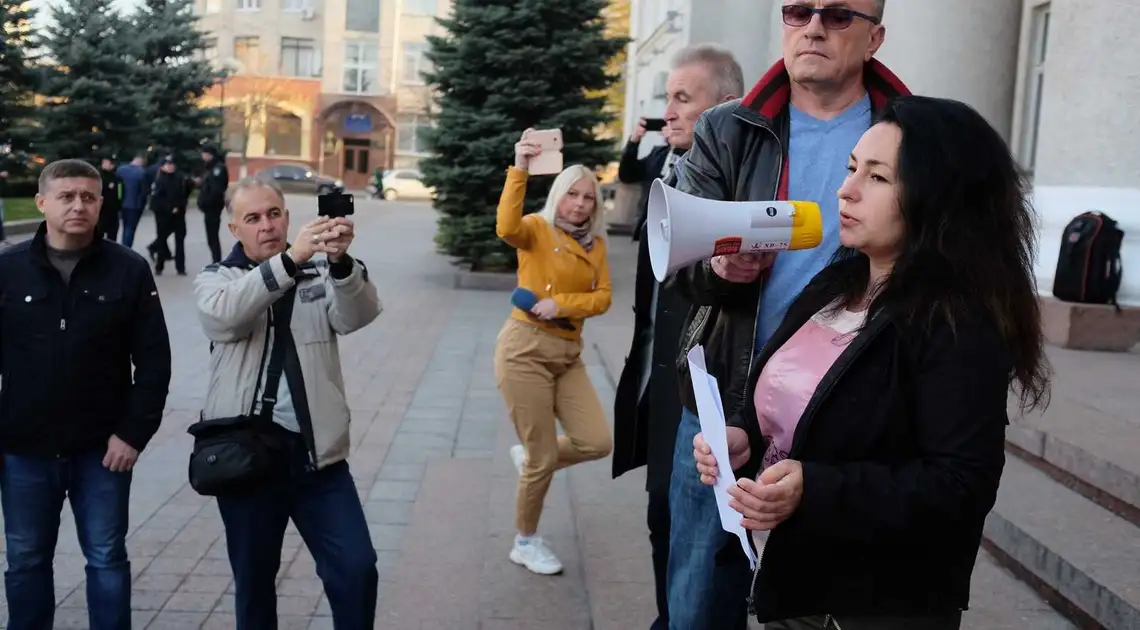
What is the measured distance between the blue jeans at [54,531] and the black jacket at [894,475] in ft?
8.23

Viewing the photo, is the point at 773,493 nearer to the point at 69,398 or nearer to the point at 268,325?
the point at 268,325

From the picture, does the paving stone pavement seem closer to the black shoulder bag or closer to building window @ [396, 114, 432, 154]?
the black shoulder bag

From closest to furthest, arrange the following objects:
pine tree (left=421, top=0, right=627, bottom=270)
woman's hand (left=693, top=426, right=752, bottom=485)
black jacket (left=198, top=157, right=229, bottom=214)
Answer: woman's hand (left=693, top=426, right=752, bottom=485), pine tree (left=421, top=0, right=627, bottom=270), black jacket (left=198, top=157, right=229, bottom=214)

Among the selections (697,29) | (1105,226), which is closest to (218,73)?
(697,29)

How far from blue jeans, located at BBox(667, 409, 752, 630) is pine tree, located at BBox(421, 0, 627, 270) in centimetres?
1278

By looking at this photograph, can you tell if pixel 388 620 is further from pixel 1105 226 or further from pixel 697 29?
pixel 697 29

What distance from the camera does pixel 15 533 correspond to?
11.9ft

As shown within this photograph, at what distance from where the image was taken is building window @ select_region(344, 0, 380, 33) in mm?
55656

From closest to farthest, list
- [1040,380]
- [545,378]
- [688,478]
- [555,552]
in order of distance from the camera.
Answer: [1040,380] < [688,478] < [545,378] < [555,552]

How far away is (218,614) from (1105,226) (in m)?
6.64

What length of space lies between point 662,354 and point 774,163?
1.01 metres

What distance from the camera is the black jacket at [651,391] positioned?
11.0 ft

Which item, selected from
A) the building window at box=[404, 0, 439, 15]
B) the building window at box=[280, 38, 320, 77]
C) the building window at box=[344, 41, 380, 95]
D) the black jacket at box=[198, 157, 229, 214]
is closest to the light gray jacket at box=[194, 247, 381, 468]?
the black jacket at box=[198, 157, 229, 214]

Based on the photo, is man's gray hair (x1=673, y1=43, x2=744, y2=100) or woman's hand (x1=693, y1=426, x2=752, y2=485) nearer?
woman's hand (x1=693, y1=426, x2=752, y2=485)
